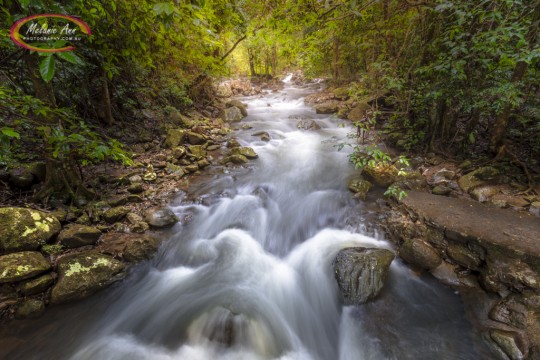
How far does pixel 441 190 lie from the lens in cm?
482

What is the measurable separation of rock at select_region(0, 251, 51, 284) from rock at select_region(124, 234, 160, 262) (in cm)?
98

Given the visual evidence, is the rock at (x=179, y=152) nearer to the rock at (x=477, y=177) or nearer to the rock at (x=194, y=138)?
the rock at (x=194, y=138)

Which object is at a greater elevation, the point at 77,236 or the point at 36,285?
the point at 77,236

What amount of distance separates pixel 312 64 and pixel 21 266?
612 centimetres

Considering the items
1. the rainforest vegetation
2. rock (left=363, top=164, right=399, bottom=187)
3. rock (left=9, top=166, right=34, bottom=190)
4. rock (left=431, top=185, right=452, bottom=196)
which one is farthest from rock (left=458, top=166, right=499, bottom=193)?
rock (left=9, top=166, right=34, bottom=190)

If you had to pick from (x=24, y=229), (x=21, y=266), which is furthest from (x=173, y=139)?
(x=21, y=266)

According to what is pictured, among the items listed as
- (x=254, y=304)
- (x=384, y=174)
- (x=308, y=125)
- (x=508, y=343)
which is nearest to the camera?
(x=508, y=343)

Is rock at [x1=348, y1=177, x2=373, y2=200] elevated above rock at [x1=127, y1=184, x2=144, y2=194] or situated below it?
below

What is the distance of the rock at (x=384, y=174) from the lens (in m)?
5.54

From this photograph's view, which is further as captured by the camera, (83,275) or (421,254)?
(421,254)

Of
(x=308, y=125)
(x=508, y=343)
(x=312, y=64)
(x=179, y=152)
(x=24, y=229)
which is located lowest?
(x=508, y=343)

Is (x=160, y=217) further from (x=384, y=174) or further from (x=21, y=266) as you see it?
(x=384, y=174)

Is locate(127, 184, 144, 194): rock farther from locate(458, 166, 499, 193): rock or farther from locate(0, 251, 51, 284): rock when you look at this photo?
locate(458, 166, 499, 193): rock

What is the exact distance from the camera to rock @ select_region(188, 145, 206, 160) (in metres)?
7.08
